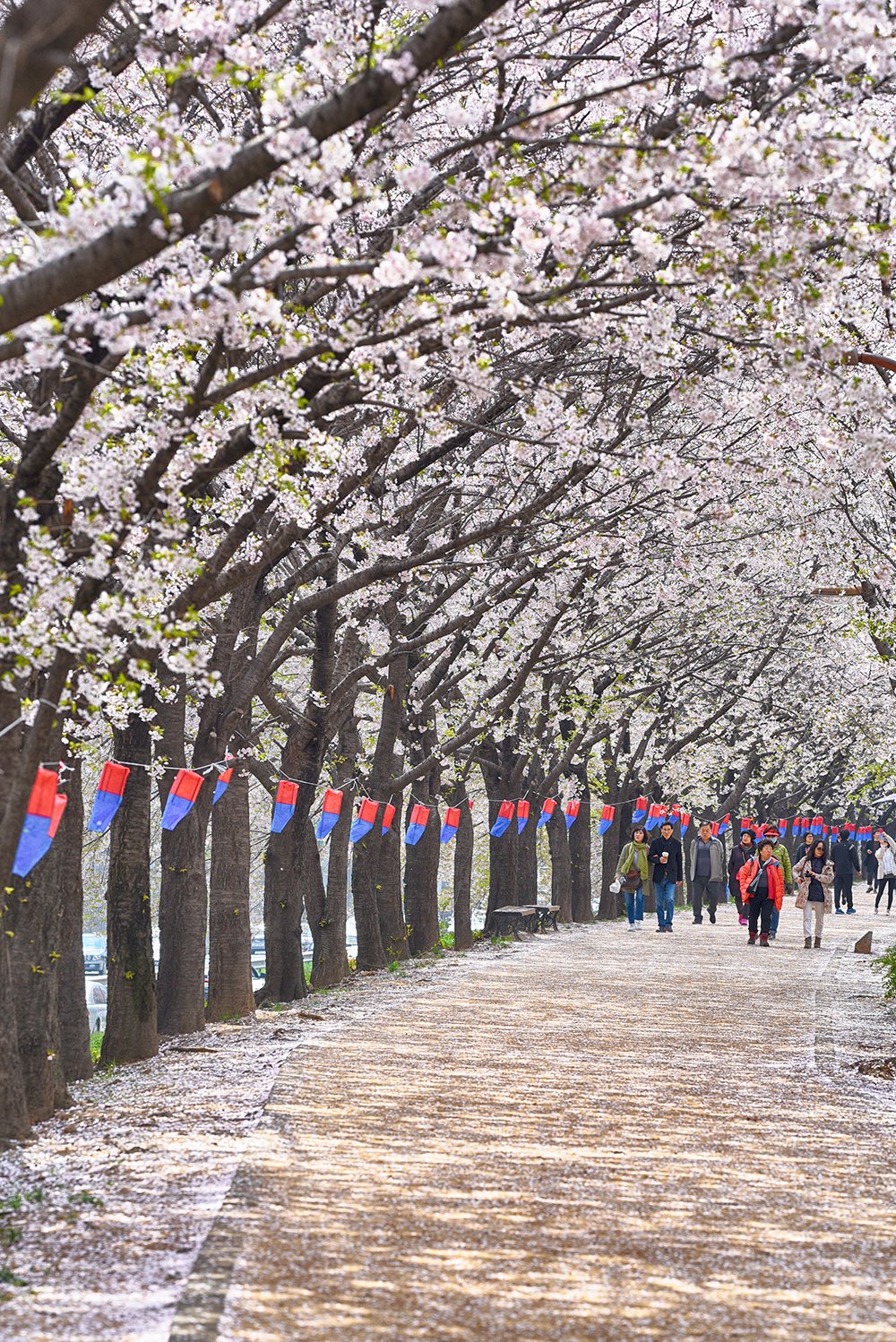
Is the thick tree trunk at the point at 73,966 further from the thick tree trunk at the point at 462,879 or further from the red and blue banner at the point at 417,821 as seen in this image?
the thick tree trunk at the point at 462,879

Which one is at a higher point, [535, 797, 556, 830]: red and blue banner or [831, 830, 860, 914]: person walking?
[535, 797, 556, 830]: red and blue banner

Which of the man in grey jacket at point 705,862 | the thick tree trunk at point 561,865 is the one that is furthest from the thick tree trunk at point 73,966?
the thick tree trunk at point 561,865

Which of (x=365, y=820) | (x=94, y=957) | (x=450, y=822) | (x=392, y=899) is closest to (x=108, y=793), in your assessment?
(x=365, y=820)

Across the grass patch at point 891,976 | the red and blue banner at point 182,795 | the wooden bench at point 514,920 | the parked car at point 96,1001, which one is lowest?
the parked car at point 96,1001

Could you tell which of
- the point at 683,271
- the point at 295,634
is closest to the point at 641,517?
the point at 295,634

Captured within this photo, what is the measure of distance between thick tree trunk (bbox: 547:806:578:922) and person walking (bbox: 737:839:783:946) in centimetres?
683

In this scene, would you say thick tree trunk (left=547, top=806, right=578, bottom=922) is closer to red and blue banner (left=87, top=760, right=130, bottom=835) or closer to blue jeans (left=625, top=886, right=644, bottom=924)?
blue jeans (left=625, top=886, right=644, bottom=924)

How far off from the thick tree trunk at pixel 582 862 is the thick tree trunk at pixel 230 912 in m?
17.6

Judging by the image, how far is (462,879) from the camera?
86.1 ft

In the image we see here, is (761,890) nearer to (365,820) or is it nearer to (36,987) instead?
(365,820)

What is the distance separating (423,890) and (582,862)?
471 inches

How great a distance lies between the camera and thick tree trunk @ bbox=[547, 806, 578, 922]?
32.6 metres

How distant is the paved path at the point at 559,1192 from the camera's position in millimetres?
5637

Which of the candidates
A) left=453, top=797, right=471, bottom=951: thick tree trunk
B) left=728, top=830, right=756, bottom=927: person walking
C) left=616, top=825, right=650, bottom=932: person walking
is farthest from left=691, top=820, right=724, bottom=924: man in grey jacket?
left=453, top=797, right=471, bottom=951: thick tree trunk
